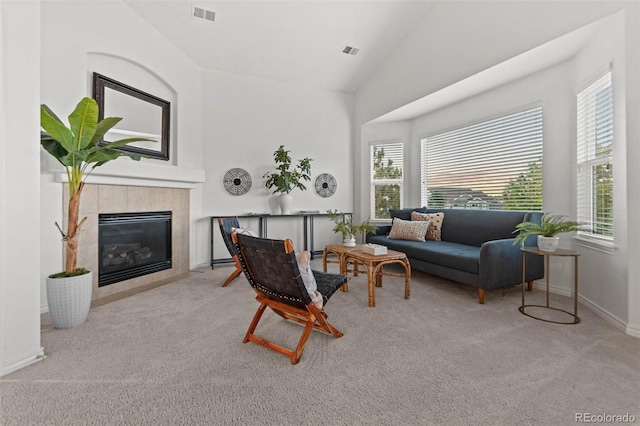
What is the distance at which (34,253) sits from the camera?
2.00 m

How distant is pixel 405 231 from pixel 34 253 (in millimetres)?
4093

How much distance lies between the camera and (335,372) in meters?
1.81

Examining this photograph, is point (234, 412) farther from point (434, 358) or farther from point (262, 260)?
point (434, 358)

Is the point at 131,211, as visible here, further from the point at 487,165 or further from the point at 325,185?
the point at 487,165

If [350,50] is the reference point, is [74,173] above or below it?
below

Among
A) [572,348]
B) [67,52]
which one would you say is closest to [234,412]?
[572,348]

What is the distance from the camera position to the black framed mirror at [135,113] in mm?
3444

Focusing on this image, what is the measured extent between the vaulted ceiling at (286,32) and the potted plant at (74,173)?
2.15 metres

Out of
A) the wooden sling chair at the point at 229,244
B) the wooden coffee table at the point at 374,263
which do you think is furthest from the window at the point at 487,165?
the wooden sling chair at the point at 229,244

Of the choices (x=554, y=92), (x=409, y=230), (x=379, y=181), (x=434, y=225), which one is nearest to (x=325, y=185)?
(x=379, y=181)

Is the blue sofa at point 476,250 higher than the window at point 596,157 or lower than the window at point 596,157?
lower

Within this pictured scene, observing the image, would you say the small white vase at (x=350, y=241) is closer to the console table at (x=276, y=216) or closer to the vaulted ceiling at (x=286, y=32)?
the console table at (x=276, y=216)

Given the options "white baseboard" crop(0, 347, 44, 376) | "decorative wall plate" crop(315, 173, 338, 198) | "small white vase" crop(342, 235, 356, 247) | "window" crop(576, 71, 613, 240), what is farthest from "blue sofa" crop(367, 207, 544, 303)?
"white baseboard" crop(0, 347, 44, 376)

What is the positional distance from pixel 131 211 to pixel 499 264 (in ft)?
14.1
